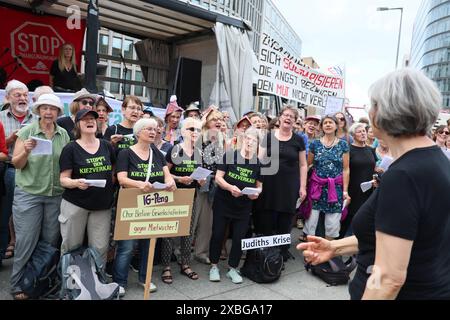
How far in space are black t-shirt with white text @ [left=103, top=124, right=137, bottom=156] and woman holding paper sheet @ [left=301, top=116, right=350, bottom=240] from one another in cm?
236

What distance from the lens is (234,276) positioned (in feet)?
12.7

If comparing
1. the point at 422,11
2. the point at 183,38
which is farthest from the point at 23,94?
the point at 422,11

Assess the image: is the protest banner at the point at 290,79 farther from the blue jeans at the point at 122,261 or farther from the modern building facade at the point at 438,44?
the modern building facade at the point at 438,44

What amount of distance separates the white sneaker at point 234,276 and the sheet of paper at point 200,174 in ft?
3.65

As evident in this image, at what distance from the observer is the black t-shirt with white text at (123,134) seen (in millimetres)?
3736

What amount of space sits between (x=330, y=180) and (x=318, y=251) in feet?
9.33

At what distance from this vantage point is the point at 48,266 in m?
3.18

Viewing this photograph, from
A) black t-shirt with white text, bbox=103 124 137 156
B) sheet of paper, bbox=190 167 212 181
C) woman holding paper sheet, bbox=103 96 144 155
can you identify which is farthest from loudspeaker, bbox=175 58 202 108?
sheet of paper, bbox=190 167 212 181

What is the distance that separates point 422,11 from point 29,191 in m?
88.8

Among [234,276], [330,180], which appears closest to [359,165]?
[330,180]

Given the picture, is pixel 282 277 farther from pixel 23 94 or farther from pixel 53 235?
pixel 23 94

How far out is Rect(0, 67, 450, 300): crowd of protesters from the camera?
3.15 metres

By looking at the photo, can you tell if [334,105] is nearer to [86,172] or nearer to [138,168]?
[138,168]

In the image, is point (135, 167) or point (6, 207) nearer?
point (135, 167)
